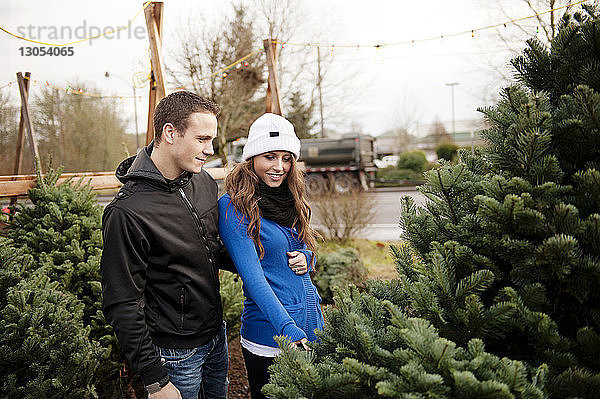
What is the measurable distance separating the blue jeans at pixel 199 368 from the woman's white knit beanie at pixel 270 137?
95 cm

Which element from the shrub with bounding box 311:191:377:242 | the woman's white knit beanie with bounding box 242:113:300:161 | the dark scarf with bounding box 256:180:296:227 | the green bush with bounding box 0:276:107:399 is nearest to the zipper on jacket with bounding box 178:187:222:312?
the dark scarf with bounding box 256:180:296:227

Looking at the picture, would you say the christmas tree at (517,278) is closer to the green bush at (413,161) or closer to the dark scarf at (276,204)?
the dark scarf at (276,204)

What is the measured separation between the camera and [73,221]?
382 cm

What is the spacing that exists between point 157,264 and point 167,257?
51 millimetres

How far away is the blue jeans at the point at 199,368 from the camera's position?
2.02 metres

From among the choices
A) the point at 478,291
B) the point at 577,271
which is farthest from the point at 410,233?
the point at 577,271

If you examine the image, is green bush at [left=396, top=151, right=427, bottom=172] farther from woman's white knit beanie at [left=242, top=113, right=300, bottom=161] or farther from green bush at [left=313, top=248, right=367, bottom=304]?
woman's white knit beanie at [left=242, top=113, right=300, bottom=161]

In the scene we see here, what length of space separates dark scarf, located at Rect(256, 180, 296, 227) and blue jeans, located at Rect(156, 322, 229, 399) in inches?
25.4

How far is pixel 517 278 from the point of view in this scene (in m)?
1.17

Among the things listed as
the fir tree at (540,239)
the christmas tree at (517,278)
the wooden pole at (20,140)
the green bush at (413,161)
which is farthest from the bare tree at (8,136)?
the green bush at (413,161)

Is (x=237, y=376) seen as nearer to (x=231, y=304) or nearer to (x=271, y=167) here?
(x=231, y=304)

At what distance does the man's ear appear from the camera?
1961 millimetres

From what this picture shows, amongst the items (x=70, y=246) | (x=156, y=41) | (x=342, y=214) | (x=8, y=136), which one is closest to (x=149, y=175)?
(x=70, y=246)

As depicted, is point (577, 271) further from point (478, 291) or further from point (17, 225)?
point (17, 225)
